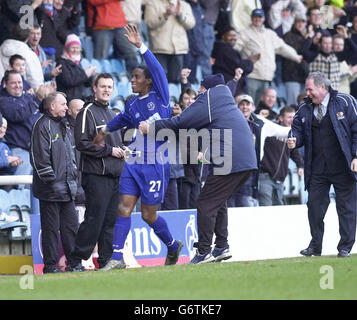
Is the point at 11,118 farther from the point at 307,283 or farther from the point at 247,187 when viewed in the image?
the point at 307,283

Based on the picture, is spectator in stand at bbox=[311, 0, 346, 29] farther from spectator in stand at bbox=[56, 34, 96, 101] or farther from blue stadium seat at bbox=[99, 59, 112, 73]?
spectator in stand at bbox=[56, 34, 96, 101]

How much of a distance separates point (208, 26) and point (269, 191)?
5328 millimetres

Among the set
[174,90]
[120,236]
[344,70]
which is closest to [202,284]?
[120,236]

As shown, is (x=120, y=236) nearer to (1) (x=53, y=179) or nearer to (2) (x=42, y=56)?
(1) (x=53, y=179)

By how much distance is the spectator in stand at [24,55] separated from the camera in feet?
55.4

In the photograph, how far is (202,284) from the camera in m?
10.3

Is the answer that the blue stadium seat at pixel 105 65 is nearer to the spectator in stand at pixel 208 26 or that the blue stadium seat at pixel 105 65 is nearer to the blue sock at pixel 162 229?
the spectator in stand at pixel 208 26

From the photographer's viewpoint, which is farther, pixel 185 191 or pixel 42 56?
pixel 42 56

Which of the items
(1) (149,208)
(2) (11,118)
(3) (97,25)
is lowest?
(1) (149,208)

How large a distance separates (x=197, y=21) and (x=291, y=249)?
6.68m

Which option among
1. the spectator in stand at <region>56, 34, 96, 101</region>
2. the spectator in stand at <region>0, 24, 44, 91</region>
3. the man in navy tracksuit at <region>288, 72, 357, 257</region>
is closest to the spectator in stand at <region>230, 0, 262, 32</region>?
the spectator in stand at <region>56, 34, 96, 101</region>

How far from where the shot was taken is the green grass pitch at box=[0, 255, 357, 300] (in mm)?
9657
